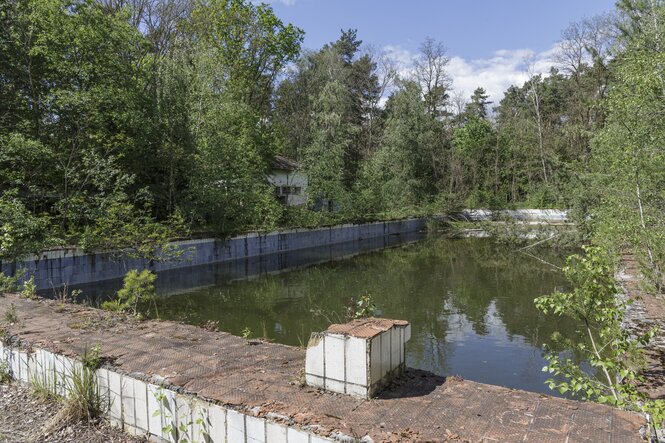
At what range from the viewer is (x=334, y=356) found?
2.64 m

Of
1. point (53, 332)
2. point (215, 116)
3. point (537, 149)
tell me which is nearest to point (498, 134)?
point (537, 149)

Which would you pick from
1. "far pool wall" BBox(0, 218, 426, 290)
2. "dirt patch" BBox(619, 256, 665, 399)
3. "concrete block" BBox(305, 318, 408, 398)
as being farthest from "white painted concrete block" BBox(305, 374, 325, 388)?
"far pool wall" BBox(0, 218, 426, 290)

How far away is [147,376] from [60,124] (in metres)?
11.9

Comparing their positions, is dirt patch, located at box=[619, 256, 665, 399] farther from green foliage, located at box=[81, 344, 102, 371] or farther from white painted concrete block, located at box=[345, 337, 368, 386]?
green foliage, located at box=[81, 344, 102, 371]

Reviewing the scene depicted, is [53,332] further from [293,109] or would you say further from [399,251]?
[293,109]

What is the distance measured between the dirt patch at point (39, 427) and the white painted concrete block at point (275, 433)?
41.2 inches

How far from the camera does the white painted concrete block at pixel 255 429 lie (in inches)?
92.5

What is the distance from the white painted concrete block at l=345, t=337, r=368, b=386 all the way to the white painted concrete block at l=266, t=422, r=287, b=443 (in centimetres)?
50

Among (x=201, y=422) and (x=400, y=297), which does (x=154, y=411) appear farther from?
(x=400, y=297)

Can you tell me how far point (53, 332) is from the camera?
4.05 m

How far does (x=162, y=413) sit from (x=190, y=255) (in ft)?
37.3

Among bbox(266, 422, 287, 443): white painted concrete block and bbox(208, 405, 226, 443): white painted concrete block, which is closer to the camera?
bbox(266, 422, 287, 443): white painted concrete block

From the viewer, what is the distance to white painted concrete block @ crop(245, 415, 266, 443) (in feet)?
7.71

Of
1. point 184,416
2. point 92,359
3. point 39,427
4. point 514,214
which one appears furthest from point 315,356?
point 514,214
